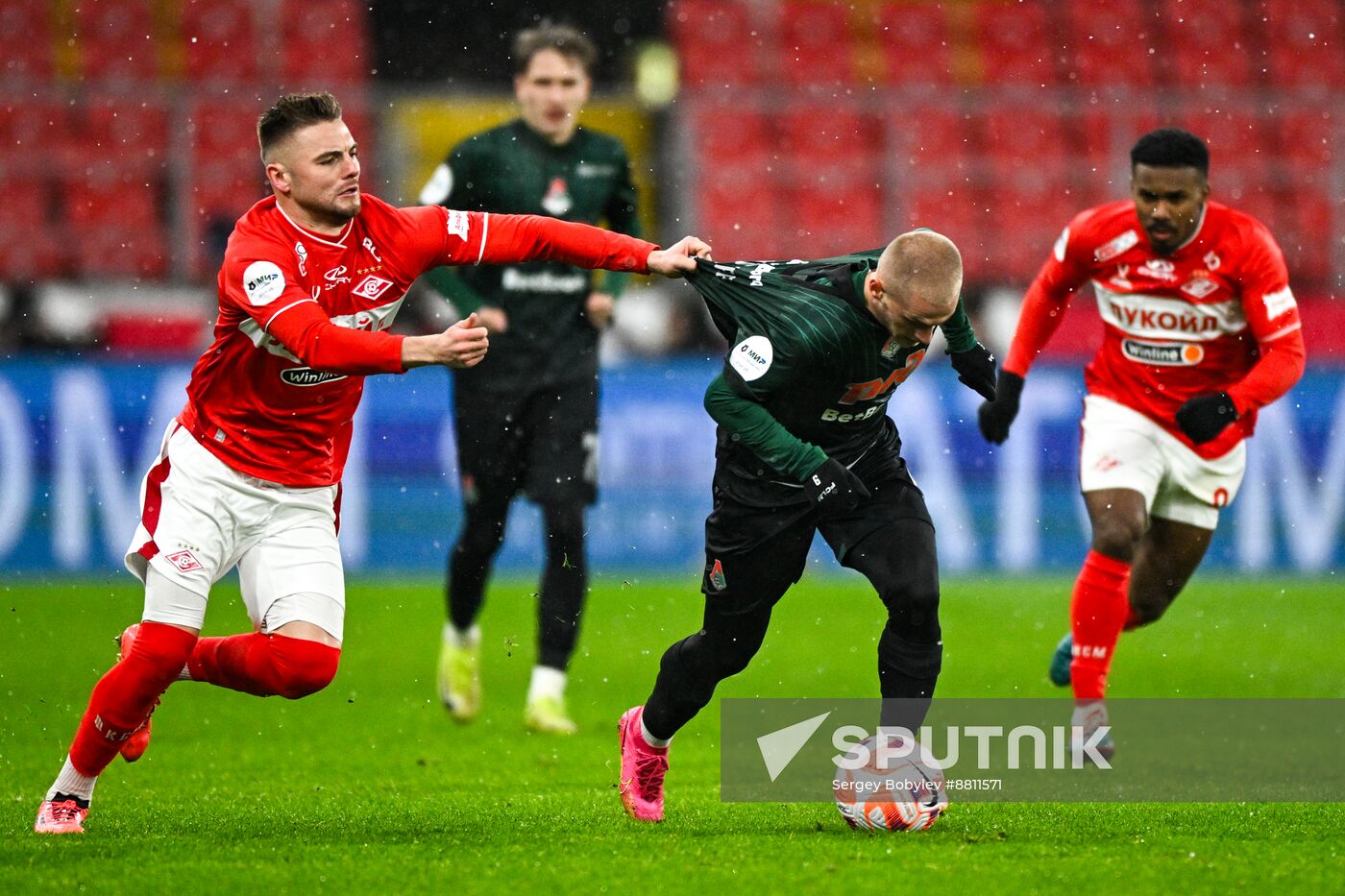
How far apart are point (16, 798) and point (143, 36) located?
1207 cm

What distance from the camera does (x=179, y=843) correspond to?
502cm

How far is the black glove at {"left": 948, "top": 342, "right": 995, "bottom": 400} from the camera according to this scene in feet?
18.1

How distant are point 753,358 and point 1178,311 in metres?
2.45

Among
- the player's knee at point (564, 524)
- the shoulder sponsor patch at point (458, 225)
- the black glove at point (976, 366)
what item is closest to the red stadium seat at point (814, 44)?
the player's knee at point (564, 524)

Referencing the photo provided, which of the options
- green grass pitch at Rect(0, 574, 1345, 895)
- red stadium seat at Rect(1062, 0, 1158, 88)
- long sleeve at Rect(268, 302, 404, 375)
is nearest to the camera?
green grass pitch at Rect(0, 574, 1345, 895)

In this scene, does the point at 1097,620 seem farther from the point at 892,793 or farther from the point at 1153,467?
the point at 892,793

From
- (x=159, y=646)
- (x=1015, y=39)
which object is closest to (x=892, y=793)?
(x=159, y=646)

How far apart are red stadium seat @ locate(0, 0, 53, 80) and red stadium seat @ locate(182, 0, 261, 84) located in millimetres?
1294

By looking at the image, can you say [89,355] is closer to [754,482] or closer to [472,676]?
[472,676]

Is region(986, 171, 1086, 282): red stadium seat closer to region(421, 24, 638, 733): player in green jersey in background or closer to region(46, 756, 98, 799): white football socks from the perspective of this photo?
region(421, 24, 638, 733): player in green jersey in background

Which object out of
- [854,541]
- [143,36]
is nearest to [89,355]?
[143,36]

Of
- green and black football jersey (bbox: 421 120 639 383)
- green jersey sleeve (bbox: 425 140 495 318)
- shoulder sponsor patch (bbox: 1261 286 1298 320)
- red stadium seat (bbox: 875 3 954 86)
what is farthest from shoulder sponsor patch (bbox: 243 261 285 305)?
red stadium seat (bbox: 875 3 954 86)

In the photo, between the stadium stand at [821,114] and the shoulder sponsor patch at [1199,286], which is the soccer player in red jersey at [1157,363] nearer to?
the shoulder sponsor patch at [1199,286]

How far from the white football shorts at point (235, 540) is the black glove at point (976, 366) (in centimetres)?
210
